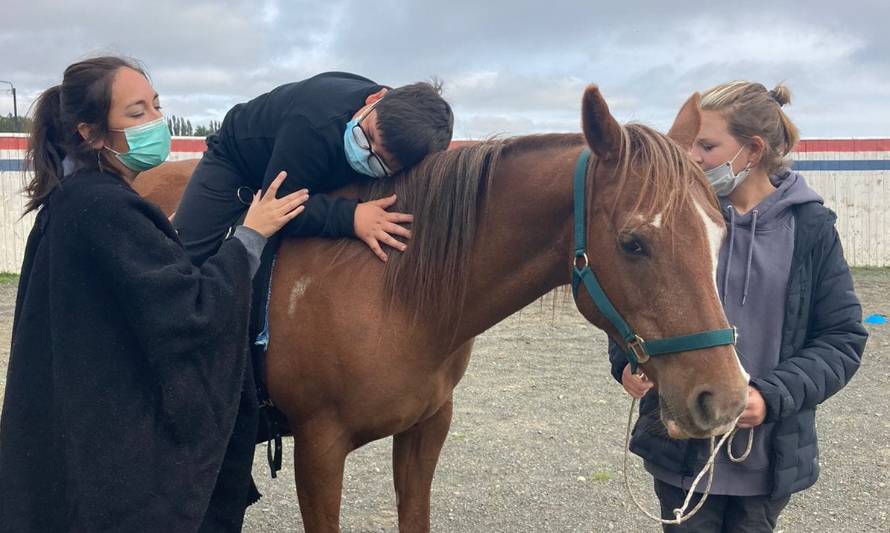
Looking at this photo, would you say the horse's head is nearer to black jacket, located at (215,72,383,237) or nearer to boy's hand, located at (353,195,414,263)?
boy's hand, located at (353,195,414,263)

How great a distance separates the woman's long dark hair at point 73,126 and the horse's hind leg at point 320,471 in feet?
3.56

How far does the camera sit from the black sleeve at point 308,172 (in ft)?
7.77

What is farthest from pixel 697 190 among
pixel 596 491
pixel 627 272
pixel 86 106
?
pixel 596 491

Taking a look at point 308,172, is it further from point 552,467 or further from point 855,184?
point 855,184

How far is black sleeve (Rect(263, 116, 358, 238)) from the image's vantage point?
2.37 meters

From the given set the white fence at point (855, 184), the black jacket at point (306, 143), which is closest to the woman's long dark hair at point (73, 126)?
the black jacket at point (306, 143)

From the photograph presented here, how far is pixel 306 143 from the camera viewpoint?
237 centimetres

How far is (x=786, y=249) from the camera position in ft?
7.34

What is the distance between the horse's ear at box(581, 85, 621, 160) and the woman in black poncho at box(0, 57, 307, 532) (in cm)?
102

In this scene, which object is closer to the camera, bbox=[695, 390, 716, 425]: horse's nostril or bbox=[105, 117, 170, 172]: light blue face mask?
bbox=[695, 390, 716, 425]: horse's nostril

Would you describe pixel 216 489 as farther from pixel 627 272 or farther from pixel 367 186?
pixel 627 272

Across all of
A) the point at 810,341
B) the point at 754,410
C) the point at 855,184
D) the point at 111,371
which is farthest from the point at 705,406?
the point at 855,184

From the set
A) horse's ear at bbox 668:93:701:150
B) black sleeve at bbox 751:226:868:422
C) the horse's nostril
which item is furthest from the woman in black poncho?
black sleeve at bbox 751:226:868:422

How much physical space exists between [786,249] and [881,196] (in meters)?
13.6
